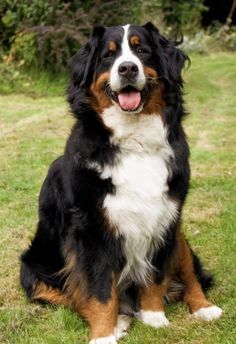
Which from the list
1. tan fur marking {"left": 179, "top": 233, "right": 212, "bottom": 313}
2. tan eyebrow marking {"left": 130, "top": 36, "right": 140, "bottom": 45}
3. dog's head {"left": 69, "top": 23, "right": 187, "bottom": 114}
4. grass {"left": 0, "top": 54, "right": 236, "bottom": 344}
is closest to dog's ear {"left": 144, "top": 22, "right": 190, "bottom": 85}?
dog's head {"left": 69, "top": 23, "right": 187, "bottom": 114}

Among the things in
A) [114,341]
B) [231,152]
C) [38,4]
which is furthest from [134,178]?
[38,4]

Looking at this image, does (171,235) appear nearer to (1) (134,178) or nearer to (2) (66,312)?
(1) (134,178)

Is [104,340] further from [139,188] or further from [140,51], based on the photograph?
[140,51]

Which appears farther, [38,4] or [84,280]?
[38,4]

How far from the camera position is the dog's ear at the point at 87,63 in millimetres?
3527

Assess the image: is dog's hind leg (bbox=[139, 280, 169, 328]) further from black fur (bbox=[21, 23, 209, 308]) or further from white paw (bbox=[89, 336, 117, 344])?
white paw (bbox=[89, 336, 117, 344])

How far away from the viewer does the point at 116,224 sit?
10.9 feet

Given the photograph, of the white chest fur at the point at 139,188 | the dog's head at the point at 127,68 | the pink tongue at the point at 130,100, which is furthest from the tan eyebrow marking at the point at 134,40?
the white chest fur at the point at 139,188

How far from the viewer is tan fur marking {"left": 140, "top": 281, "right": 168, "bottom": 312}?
362cm

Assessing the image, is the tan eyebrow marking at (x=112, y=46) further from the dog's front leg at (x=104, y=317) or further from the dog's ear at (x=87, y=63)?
the dog's front leg at (x=104, y=317)

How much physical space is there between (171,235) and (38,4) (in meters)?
10.4

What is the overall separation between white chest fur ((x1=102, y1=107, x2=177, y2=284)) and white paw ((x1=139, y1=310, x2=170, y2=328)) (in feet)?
0.83

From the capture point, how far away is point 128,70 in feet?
Answer: 10.9

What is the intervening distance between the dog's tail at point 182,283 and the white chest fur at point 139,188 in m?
0.36
